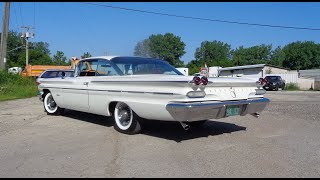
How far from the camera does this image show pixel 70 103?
9.18 meters

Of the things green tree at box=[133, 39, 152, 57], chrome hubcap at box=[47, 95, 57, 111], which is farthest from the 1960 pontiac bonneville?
green tree at box=[133, 39, 152, 57]

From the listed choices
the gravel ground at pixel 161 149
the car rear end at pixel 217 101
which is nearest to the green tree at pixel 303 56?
the gravel ground at pixel 161 149

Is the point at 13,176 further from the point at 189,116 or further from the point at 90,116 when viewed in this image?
the point at 90,116

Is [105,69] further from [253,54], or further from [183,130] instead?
[253,54]

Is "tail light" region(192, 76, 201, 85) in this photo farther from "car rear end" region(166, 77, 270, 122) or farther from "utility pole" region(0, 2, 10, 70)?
"utility pole" region(0, 2, 10, 70)

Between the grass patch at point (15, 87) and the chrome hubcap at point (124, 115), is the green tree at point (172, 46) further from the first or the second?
the chrome hubcap at point (124, 115)

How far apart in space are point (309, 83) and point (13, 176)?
4470 centimetres

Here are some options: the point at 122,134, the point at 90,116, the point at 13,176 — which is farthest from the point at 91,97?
the point at 13,176

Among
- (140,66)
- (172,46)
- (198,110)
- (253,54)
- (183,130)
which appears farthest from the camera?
(253,54)

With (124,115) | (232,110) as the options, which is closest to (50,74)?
(124,115)

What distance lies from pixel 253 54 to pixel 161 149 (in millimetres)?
105959

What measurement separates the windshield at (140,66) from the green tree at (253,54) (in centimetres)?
9865

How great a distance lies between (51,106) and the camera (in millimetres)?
10508

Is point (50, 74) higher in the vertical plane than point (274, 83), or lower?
higher
